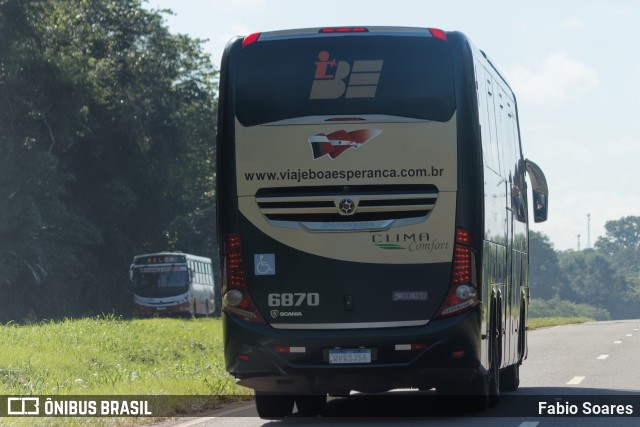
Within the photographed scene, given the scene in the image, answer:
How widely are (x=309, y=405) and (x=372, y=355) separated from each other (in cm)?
210

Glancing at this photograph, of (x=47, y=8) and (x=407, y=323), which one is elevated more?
(x=47, y=8)

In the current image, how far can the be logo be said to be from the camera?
44.8 ft

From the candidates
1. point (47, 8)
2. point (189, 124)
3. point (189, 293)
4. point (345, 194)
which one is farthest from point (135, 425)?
point (189, 124)

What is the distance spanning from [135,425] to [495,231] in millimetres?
4278

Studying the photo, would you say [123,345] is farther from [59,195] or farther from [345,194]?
[59,195]

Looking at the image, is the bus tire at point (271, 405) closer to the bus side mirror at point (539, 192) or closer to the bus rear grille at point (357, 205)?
the bus rear grille at point (357, 205)

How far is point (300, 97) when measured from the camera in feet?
45.0

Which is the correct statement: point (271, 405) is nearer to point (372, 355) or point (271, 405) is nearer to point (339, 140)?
point (372, 355)

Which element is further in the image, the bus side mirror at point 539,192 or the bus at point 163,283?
the bus at point 163,283

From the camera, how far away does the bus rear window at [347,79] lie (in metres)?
13.6

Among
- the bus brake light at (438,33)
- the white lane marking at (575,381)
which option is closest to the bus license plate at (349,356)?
the bus brake light at (438,33)

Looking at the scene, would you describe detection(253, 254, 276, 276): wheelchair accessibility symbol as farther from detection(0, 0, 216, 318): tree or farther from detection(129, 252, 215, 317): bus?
detection(129, 252, 215, 317): bus

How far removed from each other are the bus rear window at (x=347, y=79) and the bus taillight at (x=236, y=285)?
1.23 metres

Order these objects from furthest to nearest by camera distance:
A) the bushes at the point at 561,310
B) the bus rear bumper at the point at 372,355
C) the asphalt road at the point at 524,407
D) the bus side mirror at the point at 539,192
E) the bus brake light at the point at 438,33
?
1. the bushes at the point at 561,310
2. the bus side mirror at the point at 539,192
3. the asphalt road at the point at 524,407
4. the bus brake light at the point at 438,33
5. the bus rear bumper at the point at 372,355
